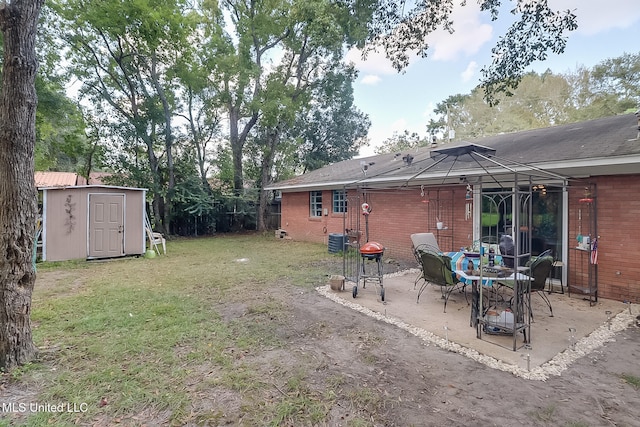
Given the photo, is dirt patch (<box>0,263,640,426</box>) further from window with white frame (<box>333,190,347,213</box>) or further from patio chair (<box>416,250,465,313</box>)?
window with white frame (<box>333,190,347,213</box>)

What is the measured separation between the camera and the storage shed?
8.65m

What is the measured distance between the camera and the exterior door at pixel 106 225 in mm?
9172

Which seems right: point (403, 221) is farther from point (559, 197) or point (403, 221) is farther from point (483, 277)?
point (483, 277)

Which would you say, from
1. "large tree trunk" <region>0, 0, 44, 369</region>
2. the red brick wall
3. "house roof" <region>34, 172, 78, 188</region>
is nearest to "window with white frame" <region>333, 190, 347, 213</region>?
the red brick wall

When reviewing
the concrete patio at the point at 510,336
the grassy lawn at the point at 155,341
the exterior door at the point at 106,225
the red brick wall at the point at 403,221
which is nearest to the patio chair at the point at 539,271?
the concrete patio at the point at 510,336

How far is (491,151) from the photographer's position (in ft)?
14.1

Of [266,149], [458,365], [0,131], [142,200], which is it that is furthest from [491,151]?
[266,149]

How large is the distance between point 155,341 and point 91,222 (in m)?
7.42

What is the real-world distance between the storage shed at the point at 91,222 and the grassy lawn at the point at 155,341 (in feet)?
4.00

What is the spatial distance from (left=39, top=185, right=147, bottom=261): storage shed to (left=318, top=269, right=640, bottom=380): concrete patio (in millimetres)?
7225

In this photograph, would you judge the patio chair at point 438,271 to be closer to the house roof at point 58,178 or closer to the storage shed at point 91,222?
the storage shed at point 91,222

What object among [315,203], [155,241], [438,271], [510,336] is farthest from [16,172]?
[315,203]

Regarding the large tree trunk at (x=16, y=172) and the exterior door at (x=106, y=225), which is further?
the exterior door at (x=106, y=225)

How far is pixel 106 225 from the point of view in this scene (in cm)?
936
